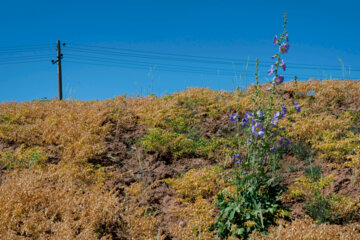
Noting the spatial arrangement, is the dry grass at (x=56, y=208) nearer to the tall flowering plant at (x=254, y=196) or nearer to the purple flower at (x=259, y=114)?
the tall flowering plant at (x=254, y=196)

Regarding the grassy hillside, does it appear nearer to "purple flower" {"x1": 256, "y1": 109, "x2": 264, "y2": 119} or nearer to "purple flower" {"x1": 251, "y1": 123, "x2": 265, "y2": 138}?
"purple flower" {"x1": 251, "y1": 123, "x2": 265, "y2": 138}

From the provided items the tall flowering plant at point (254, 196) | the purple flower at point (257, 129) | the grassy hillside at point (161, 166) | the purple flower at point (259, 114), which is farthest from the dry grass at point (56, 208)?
the purple flower at point (259, 114)

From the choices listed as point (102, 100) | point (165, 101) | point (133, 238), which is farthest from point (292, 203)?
point (102, 100)

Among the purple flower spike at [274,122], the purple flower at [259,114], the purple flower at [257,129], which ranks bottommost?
the purple flower at [257,129]

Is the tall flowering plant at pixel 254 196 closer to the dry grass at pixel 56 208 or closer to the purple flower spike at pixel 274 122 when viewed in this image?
the purple flower spike at pixel 274 122

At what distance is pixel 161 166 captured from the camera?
5613 mm

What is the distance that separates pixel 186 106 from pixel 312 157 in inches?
132

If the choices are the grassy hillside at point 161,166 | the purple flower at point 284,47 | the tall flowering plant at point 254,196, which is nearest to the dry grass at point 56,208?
the grassy hillside at point 161,166

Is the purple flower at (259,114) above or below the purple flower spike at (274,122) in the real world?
above

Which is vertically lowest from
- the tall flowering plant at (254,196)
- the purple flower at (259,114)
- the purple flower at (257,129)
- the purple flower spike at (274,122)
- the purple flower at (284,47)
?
the tall flowering plant at (254,196)

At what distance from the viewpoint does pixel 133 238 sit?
378 cm

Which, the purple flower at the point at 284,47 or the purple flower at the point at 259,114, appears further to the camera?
the purple flower at the point at 284,47

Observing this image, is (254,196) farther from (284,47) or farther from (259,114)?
(284,47)

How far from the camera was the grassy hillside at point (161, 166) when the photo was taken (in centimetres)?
392
